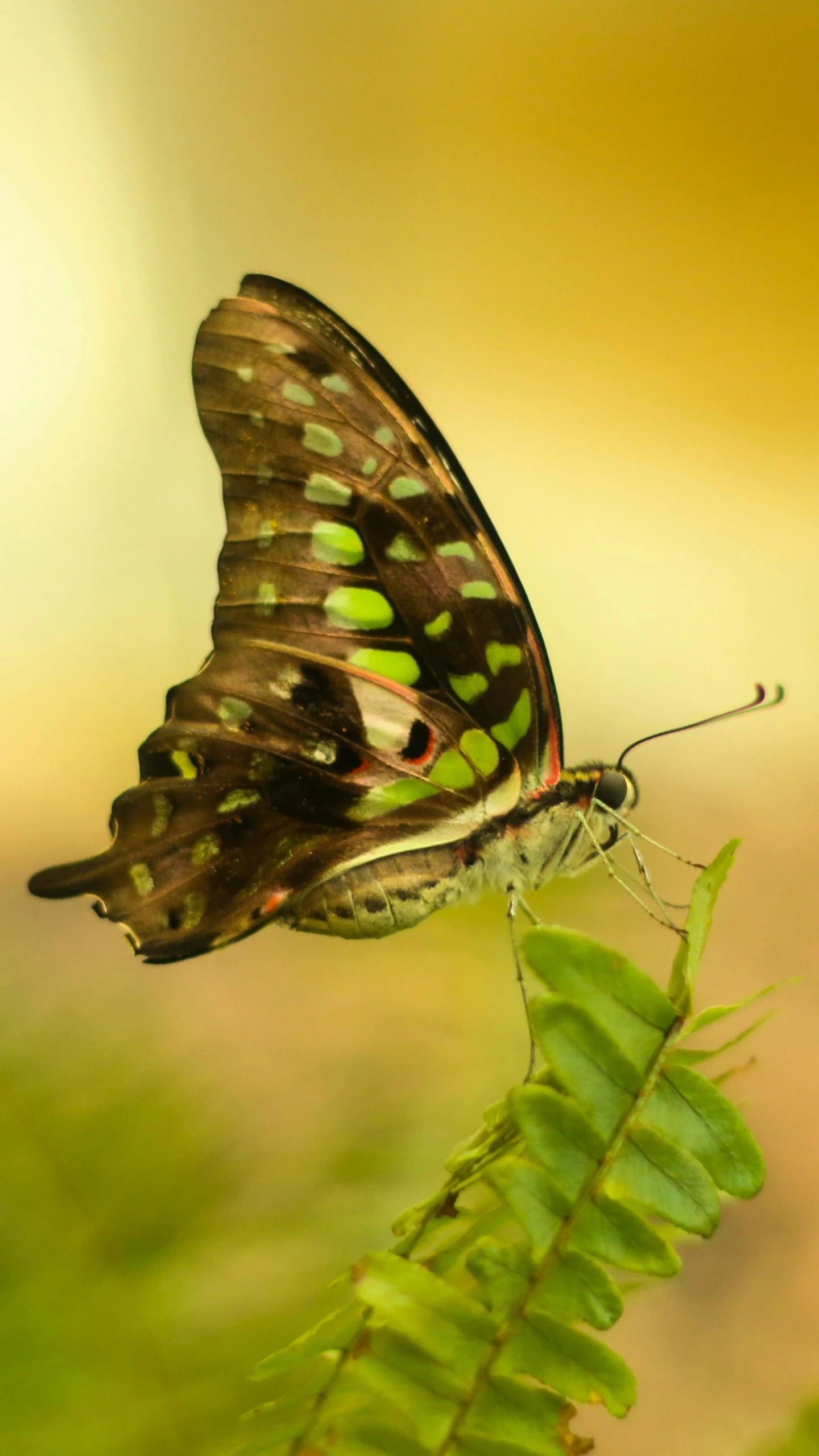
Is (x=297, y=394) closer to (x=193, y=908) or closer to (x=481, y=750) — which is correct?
(x=481, y=750)

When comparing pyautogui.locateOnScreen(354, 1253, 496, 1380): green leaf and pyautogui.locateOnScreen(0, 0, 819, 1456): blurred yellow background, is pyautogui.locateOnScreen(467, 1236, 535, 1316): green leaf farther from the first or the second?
pyautogui.locateOnScreen(0, 0, 819, 1456): blurred yellow background

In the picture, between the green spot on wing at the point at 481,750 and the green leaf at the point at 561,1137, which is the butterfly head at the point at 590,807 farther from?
the green leaf at the point at 561,1137

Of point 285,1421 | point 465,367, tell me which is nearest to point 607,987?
point 285,1421

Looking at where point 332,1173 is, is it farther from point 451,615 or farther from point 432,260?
point 432,260

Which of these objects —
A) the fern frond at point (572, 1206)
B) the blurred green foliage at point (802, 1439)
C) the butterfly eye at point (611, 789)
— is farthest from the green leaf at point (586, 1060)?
the butterfly eye at point (611, 789)

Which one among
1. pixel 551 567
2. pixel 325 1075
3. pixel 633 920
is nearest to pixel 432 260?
pixel 551 567

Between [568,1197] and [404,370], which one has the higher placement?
[404,370]
